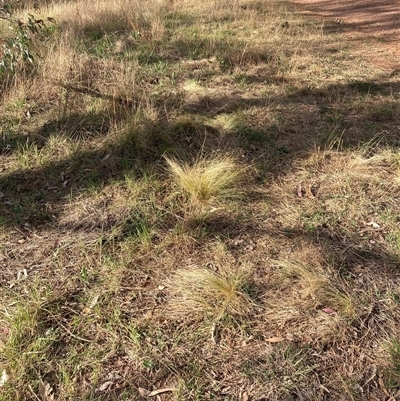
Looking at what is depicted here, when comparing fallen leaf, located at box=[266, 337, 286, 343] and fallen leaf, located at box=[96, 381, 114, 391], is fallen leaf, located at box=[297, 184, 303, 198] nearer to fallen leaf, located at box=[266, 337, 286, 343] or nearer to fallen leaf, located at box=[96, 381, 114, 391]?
fallen leaf, located at box=[266, 337, 286, 343]

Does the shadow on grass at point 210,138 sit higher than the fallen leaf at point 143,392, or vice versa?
the shadow on grass at point 210,138

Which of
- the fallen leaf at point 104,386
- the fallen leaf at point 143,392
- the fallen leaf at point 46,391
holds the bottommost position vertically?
the fallen leaf at point 143,392

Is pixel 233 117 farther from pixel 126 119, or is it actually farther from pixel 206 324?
pixel 206 324

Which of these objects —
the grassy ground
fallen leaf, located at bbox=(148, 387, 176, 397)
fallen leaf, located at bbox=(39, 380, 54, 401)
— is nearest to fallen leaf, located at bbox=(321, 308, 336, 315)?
the grassy ground

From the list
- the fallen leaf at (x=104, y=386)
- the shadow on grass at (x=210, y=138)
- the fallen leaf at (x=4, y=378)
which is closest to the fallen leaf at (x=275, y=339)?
the fallen leaf at (x=104, y=386)

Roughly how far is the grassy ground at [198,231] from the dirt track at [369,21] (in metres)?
1.03

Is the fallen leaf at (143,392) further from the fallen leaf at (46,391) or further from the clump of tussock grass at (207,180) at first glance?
the clump of tussock grass at (207,180)

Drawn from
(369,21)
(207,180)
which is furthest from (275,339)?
(369,21)

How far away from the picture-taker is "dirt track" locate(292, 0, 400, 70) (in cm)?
650

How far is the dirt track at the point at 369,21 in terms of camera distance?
650cm

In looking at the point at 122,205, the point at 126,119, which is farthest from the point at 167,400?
the point at 126,119

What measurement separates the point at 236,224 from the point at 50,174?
1.82 meters

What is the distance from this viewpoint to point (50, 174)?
3.72m

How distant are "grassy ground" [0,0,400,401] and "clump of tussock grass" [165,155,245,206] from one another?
2 cm
